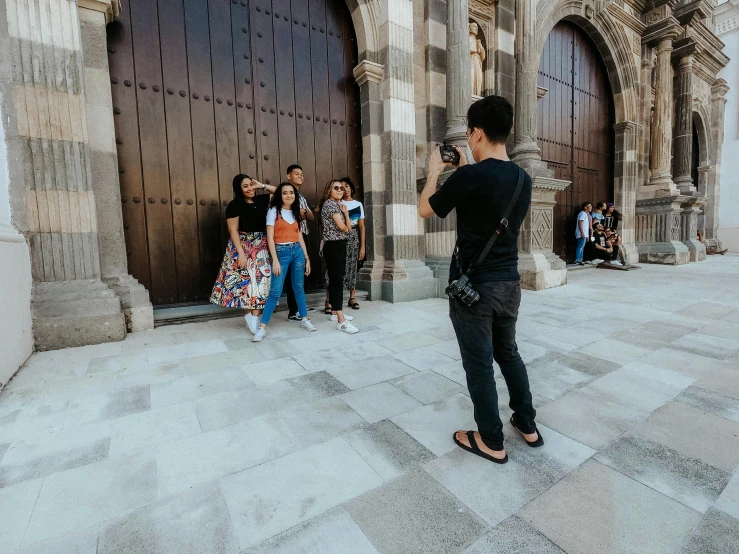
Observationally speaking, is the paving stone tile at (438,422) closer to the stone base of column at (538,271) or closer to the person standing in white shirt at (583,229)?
the stone base of column at (538,271)

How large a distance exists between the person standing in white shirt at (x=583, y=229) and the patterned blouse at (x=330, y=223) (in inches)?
266

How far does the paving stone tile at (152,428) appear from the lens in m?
1.75

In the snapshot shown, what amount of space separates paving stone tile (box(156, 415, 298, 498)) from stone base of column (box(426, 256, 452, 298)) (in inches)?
149

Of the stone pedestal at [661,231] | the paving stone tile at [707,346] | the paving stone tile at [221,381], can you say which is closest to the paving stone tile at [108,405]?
the paving stone tile at [221,381]

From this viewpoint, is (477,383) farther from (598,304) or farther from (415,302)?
(598,304)

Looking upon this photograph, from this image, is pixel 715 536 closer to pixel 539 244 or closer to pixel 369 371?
pixel 369 371

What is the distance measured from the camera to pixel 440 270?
17.9ft

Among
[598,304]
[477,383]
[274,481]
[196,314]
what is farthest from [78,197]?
[598,304]

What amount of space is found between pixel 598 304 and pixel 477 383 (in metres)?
3.90

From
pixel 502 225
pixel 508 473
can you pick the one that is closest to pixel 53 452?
pixel 508 473

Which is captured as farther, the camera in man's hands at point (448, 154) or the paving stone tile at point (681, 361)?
the paving stone tile at point (681, 361)

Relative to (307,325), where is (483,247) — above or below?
above

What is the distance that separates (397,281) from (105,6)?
4150 mm

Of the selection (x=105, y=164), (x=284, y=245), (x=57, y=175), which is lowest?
(x=284, y=245)
